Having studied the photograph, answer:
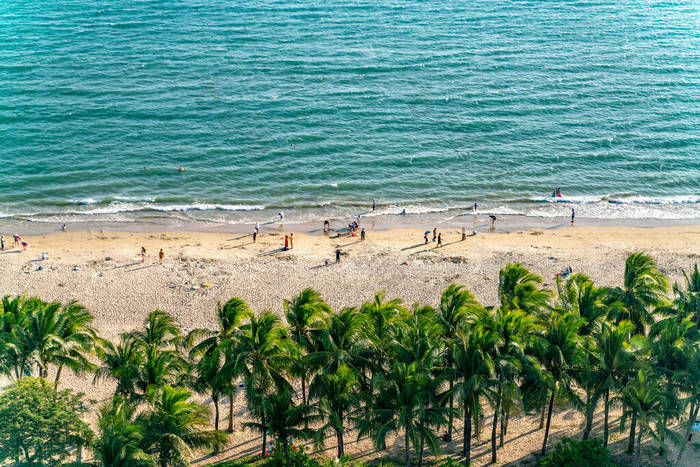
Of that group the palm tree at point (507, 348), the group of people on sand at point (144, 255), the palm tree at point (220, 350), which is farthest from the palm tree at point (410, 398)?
the group of people on sand at point (144, 255)

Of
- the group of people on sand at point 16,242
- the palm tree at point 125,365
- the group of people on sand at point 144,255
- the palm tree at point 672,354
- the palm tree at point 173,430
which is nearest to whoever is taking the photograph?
the palm tree at point 173,430

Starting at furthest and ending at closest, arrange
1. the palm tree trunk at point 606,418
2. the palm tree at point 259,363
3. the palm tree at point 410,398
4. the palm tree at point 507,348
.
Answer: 1. the palm tree trunk at point 606,418
2. the palm tree at point 259,363
3. the palm tree at point 507,348
4. the palm tree at point 410,398

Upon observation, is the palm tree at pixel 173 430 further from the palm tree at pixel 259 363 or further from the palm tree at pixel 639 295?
the palm tree at pixel 639 295

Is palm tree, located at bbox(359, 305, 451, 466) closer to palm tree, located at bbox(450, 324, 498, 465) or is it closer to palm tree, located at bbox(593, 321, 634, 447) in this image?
palm tree, located at bbox(450, 324, 498, 465)

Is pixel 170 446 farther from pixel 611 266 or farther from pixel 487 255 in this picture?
pixel 611 266

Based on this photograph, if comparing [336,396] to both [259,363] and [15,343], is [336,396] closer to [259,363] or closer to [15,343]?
[259,363]

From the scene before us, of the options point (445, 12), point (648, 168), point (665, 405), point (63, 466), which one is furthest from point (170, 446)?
point (445, 12)
